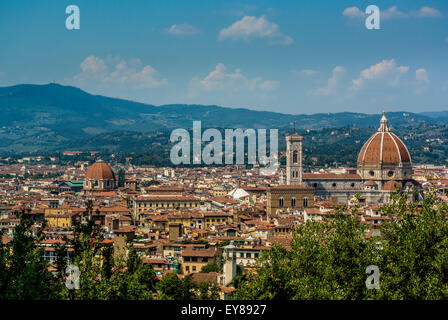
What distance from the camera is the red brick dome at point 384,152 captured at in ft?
185

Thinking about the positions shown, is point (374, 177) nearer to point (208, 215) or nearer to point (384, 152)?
point (384, 152)

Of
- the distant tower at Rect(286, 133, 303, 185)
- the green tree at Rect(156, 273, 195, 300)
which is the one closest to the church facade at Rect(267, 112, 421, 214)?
the distant tower at Rect(286, 133, 303, 185)

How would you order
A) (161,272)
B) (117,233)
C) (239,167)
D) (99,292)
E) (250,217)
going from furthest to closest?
(239,167) → (250,217) → (117,233) → (161,272) → (99,292)

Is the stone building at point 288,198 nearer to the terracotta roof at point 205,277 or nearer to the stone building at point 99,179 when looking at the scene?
the stone building at point 99,179

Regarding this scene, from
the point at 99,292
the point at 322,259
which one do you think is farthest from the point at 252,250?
the point at 99,292

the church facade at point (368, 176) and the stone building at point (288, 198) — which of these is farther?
the church facade at point (368, 176)

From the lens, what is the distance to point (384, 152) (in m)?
56.8

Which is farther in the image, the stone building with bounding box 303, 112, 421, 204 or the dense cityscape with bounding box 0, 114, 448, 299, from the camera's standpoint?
the stone building with bounding box 303, 112, 421, 204

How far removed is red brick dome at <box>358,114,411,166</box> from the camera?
56438 mm

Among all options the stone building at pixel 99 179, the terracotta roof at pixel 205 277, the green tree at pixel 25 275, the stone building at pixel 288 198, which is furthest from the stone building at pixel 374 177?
the green tree at pixel 25 275

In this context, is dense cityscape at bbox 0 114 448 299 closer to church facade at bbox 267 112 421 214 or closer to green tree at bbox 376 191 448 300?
church facade at bbox 267 112 421 214

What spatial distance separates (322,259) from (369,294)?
2.58 meters
